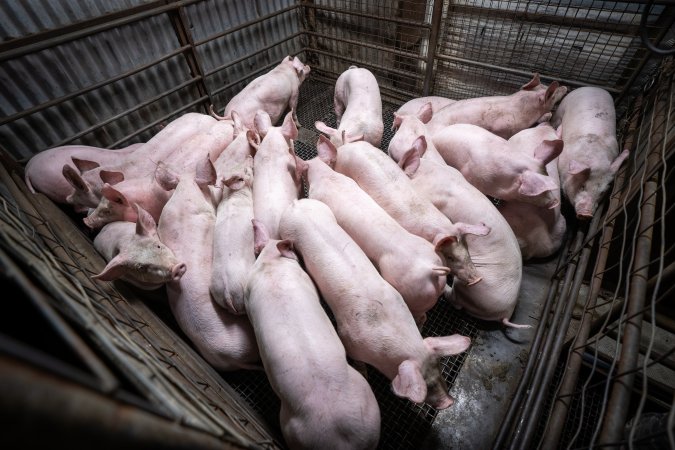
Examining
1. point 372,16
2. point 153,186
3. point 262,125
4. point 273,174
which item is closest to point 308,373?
point 273,174

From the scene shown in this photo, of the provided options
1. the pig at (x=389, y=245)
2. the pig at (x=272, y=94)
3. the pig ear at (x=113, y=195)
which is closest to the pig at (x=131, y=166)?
the pig ear at (x=113, y=195)

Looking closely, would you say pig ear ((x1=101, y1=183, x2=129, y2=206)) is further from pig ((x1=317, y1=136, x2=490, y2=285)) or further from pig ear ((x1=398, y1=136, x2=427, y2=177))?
pig ear ((x1=398, y1=136, x2=427, y2=177))

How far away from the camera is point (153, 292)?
2.19 m

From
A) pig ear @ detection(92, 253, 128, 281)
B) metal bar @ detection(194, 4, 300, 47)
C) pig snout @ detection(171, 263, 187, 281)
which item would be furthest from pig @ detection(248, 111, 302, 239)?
metal bar @ detection(194, 4, 300, 47)

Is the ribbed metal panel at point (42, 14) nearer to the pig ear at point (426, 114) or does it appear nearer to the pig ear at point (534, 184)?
the pig ear at point (426, 114)

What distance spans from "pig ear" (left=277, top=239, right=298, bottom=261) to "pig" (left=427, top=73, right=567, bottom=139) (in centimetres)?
190

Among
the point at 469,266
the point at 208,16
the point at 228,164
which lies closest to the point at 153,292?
the point at 228,164

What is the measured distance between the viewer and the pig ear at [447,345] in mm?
1577

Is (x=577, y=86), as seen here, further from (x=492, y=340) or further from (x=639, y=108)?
(x=492, y=340)

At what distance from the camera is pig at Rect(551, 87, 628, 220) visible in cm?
230

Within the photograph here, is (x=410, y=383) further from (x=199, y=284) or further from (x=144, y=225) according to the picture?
(x=144, y=225)

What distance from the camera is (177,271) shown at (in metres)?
1.92

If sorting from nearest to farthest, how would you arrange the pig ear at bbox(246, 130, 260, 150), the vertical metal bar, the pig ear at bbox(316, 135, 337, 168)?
the pig ear at bbox(316, 135, 337, 168) < the pig ear at bbox(246, 130, 260, 150) < the vertical metal bar

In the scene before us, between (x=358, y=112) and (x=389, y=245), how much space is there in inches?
66.6
